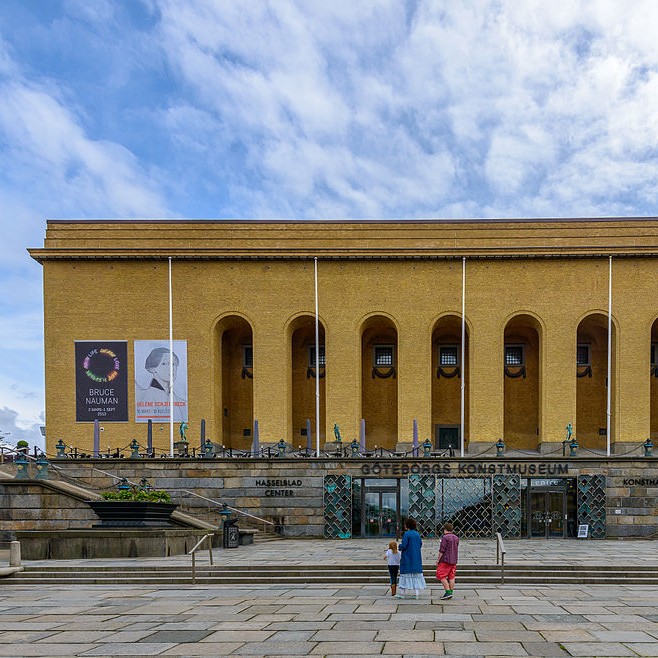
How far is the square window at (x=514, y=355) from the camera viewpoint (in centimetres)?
4020

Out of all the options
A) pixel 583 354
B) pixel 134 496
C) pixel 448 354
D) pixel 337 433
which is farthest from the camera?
pixel 448 354

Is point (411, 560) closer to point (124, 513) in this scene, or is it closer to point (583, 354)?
point (124, 513)

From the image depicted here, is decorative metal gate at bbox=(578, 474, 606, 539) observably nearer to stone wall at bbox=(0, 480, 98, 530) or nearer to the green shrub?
the green shrub

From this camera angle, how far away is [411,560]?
13.2 m

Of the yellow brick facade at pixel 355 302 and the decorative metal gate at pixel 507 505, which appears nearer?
the decorative metal gate at pixel 507 505

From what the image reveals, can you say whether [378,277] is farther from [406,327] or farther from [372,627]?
[372,627]

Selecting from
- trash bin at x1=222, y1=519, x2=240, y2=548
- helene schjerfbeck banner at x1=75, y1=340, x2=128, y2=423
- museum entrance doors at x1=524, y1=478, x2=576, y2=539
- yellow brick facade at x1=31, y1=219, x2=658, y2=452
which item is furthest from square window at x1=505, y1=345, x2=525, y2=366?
trash bin at x1=222, y1=519, x2=240, y2=548

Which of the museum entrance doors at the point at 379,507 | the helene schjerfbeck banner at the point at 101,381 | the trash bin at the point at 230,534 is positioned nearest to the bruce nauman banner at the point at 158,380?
the helene schjerfbeck banner at the point at 101,381

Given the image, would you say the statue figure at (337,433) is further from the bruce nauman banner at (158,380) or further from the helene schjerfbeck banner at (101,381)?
the helene schjerfbeck banner at (101,381)

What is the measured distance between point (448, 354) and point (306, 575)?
2516 centimetres

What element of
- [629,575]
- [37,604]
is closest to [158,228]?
[37,604]

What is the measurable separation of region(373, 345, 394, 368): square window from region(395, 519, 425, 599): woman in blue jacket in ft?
90.1

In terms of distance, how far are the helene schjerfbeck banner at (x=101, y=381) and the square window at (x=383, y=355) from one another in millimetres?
13855

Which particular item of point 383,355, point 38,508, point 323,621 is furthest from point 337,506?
point 323,621
